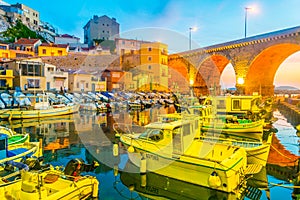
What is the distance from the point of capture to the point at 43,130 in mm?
16719

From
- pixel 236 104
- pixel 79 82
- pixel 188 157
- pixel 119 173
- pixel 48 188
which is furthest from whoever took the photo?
pixel 79 82

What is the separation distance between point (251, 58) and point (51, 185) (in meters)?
28.3

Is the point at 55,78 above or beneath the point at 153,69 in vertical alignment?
beneath

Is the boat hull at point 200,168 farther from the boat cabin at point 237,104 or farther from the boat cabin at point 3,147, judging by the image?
the boat cabin at point 237,104

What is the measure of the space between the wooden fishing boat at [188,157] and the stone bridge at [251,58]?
19.0 metres

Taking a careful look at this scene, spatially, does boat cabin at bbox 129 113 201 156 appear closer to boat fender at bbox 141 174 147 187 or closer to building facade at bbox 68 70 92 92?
boat fender at bbox 141 174 147 187

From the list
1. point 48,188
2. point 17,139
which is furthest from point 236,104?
point 48,188

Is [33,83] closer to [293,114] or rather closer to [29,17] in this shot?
[293,114]

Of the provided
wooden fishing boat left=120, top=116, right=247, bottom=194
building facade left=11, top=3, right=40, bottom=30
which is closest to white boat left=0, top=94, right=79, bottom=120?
wooden fishing boat left=120, top=116, right=247, bottom=194

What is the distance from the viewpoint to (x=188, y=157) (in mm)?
7223

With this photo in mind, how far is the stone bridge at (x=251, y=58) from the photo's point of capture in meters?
25.5

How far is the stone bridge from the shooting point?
1003 inches

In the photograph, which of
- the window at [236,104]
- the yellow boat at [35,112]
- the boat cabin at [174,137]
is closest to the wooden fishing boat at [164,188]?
the boat cabin at [174,137]

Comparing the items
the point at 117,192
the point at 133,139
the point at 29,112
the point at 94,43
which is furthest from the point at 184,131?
the point at 94,43
